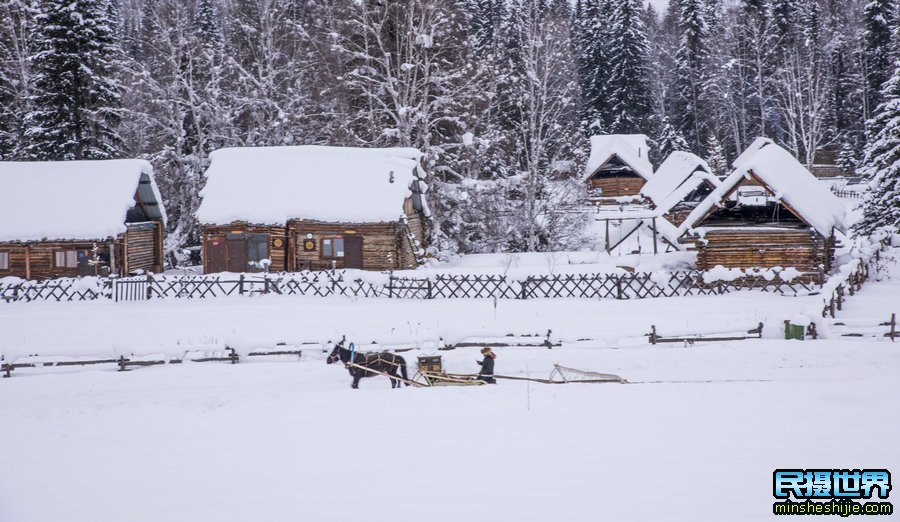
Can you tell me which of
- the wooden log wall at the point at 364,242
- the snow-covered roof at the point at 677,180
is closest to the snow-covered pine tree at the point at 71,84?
the wooden log wall at the point at 364,242

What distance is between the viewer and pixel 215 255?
34.2m

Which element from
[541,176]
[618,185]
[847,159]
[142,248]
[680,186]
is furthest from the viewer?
[847,159]

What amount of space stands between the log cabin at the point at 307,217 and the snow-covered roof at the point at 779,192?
1438 centimetres

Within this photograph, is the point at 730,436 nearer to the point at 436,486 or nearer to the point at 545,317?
the point at 436,486

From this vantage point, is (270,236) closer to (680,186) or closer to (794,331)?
(794,331)

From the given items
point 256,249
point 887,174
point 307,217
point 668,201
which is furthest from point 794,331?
point 256,249

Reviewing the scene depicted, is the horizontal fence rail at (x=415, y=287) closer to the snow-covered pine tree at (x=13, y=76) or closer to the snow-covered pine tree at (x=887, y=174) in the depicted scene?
the snow-covered pine tree at (x=887, y=174)

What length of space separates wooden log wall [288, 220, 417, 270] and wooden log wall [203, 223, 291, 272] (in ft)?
1.49

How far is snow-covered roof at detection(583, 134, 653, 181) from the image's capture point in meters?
55.8

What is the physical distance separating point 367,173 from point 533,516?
2838cm

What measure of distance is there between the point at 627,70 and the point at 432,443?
59.2 metres

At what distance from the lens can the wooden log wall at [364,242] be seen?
3381 centimetres

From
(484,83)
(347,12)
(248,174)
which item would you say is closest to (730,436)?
(248,174)

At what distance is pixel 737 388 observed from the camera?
45.5 feet
